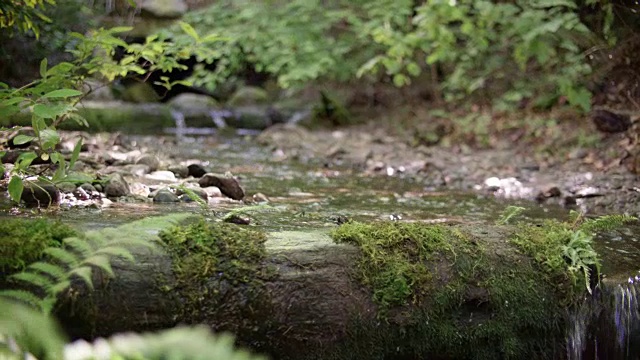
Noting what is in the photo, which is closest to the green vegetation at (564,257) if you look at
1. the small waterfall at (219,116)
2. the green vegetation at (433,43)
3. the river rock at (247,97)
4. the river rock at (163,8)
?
the green vegetation at (433,43)

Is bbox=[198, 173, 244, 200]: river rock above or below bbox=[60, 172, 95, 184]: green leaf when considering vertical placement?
below

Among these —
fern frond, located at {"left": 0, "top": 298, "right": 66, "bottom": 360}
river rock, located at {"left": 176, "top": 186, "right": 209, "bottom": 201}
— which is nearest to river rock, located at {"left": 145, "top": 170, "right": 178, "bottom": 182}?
river rock, located at {"left": 176, "top": 186, "right": 209, "bottom": 201}

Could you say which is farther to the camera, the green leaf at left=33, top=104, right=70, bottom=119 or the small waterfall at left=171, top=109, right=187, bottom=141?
the small waterfall at left=171, top=109, right=187, bottom=141

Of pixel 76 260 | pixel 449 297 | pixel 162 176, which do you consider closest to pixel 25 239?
pixel 76 260

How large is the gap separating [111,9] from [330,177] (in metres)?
8.83

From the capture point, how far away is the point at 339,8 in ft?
41.8

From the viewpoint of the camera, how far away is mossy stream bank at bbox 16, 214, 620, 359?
2492 mm

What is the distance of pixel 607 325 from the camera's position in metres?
3.12

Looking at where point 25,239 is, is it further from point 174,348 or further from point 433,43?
point 433,43

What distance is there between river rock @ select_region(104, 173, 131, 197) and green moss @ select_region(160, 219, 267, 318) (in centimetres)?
112

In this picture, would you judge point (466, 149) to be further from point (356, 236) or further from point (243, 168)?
point (356, 236)

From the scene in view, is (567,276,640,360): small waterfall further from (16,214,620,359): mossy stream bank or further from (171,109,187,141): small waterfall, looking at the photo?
(171,109,187,141): small waterfall

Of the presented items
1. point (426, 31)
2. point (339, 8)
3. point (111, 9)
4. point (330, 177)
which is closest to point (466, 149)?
point (426, 31)

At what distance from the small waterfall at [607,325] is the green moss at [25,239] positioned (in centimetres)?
231
